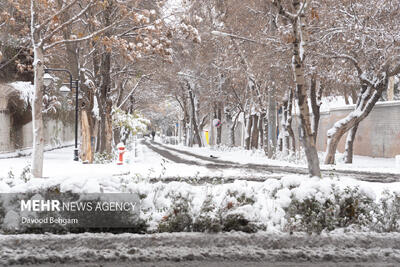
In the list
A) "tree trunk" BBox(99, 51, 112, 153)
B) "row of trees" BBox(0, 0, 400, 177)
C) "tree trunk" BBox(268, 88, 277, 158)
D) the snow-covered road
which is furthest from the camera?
"tree trunk" BBox(268, 88, 277, 158)

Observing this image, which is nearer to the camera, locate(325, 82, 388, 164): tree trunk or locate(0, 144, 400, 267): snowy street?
locate(0, 144, 400, 267): snowy street

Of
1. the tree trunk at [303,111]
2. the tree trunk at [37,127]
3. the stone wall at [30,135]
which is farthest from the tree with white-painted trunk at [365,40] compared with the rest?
the stone wall at [30,135]

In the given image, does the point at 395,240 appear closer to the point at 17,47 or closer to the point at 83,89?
the point at 83,89

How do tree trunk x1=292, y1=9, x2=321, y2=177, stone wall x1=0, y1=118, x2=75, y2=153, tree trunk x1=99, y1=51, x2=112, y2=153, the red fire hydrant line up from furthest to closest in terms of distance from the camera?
stone wall x1=0, y1=118, x2=75, y2=153, tree trunk x1=99, y1=51, x2=112, y2=153, the red fire hydrant, tree trunk x1=292, y1=9, x2=321, y2=177

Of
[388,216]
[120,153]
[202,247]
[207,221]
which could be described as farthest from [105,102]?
[388,216]

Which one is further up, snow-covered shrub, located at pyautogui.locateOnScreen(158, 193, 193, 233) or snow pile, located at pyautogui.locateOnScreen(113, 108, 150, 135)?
snow pile, located at pyautogui.locateOnScreen(113, 108, 150, 135)

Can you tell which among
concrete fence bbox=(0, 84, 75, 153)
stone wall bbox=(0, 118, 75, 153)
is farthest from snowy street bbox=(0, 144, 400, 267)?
stone wall bbox=(0, 118, 75, 153)

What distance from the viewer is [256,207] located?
223 inches

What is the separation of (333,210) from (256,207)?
1063 mm

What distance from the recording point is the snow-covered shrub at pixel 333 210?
5.40m

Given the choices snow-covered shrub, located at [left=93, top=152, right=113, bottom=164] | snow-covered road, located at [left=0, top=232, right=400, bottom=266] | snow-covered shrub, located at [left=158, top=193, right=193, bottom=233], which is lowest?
snow-covered road, located at [left=0, top=232, right=400, bottom=266]

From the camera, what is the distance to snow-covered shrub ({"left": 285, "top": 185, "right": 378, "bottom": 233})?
5398 millimetres

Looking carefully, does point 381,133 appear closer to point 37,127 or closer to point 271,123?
point 271,123

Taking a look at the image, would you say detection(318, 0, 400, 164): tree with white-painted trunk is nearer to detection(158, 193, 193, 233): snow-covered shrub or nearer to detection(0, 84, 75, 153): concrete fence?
detection(158, 193, 193, 233): snow-covered shrub
